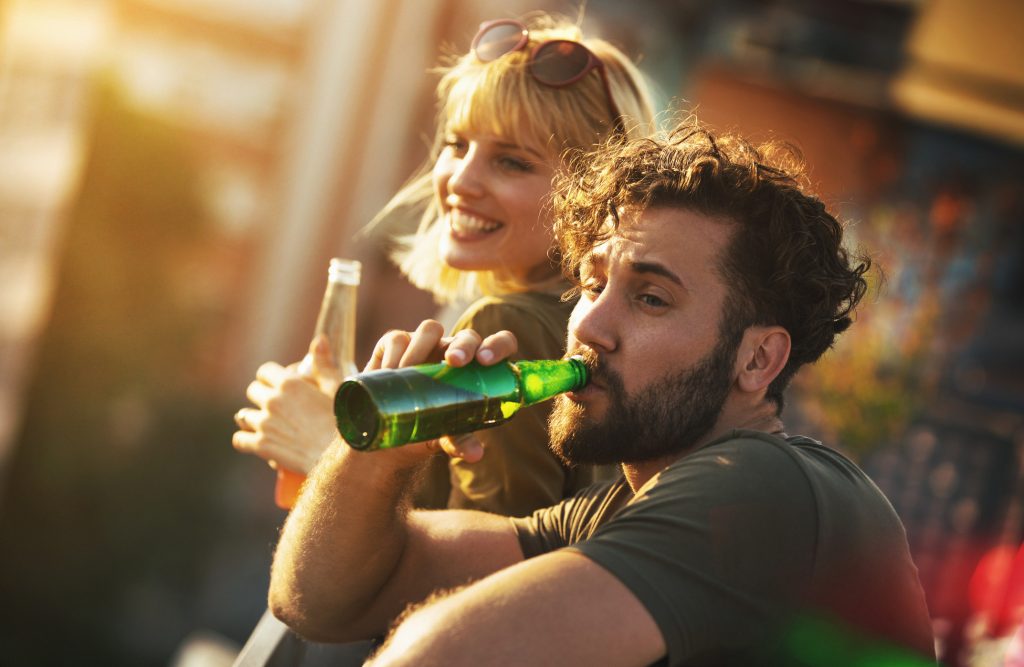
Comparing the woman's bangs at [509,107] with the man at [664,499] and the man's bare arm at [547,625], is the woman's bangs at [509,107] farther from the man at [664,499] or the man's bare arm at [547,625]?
the man's bare arm at [547,625]

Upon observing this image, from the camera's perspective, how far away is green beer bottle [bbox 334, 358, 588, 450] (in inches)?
70.0

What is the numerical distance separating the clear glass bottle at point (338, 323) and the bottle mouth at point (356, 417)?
0.82 meters

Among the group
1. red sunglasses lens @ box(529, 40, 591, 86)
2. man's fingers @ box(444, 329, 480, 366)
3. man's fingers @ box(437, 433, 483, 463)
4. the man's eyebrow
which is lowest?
man's fingers @ box(437, 433, 483, 463)

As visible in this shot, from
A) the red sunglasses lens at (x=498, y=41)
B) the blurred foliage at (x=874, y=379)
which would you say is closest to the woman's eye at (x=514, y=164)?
the red sunglasses lens at (x=498, y=41)

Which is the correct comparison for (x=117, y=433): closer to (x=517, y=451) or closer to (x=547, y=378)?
(x=517, y=451)

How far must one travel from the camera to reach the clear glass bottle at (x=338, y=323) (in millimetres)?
2654

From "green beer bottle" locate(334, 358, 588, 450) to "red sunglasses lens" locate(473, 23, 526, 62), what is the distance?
105 cm

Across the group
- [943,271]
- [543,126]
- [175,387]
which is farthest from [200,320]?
[543,126]

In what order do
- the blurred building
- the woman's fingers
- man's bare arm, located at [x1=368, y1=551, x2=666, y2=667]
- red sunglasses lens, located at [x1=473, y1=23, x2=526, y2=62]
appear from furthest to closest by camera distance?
the blurred building, red sunglasses lens, located at [x1=473, y1=23, x2=526, y2=62], the woman's fingers, man's bare arm, located at [x1=368, y1=551, x2=666, y2=667]

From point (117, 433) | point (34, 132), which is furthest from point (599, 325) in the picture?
point (34, 132)

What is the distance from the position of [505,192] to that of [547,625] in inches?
52.5

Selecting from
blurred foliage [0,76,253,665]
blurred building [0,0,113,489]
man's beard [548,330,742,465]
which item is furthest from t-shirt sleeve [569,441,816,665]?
blurred building [0,0,113,489]

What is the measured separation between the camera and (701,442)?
199cm

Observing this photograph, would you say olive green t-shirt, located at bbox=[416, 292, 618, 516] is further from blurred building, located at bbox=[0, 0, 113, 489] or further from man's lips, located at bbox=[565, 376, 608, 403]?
blurred building, located at bbox=[0, 0, 113, 489]
